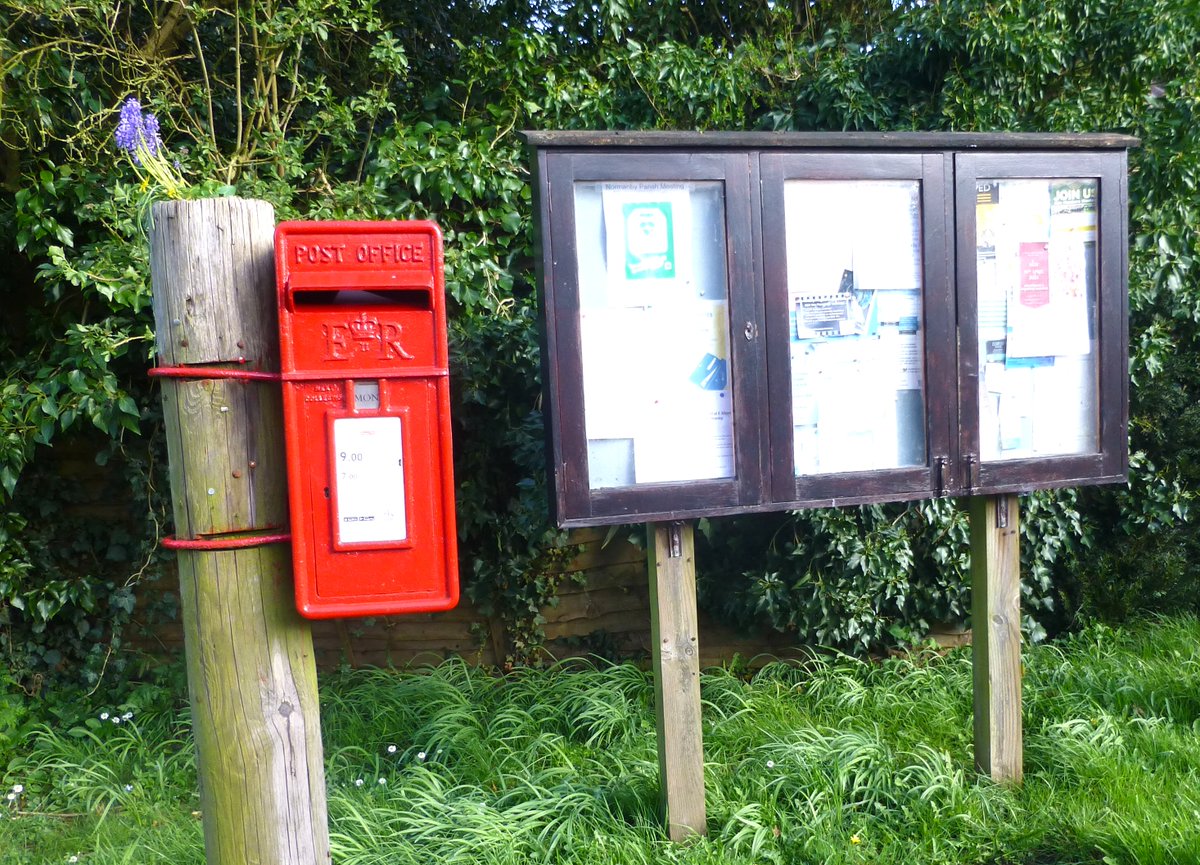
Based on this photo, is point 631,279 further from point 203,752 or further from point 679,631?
point 203,752

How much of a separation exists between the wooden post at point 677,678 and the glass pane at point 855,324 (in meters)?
0.51

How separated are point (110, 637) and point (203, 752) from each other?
286cm

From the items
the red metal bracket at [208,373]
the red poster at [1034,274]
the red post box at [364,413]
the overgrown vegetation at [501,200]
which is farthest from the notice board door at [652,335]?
the overgrown vegetation at [501,200]

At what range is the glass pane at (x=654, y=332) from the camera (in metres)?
2.91

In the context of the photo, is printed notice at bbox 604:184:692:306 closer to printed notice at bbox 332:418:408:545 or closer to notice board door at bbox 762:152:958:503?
notice board door at bbox 762:152:958:503

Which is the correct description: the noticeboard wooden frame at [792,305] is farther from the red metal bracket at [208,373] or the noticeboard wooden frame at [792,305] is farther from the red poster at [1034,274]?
the red metal bracket at [208,373]

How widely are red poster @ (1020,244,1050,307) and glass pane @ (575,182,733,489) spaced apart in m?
1.13

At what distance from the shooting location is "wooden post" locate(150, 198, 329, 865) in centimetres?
215

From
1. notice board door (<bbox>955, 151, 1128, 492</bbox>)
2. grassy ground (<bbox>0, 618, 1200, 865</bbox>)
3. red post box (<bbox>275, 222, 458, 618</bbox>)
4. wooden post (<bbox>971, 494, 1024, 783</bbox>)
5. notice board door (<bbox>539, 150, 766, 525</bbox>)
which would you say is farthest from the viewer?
wooden post (<bbox>971, 494, 1024, 783</bbox>)

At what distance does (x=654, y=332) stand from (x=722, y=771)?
1666mm

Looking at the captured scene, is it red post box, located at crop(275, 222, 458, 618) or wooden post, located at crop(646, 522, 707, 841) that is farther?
wooden post, located at crop(646, 522, 707, 841)

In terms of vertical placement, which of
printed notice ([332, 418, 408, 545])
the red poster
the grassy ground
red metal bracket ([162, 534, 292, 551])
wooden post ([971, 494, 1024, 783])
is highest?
the red poster

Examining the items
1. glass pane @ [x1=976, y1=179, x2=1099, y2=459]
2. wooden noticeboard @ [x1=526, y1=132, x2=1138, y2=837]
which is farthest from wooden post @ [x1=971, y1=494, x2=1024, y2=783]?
glass pane @ [x1=976, y1=179, x2=1099, y2=459]

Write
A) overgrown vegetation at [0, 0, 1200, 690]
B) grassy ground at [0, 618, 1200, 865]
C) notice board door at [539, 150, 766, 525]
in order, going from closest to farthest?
notice board door at [539, 150, 766, 525] < grassy ground at [0, 618, 1200, 865] < overgrown vegetation at [0, 0, 1200, 690]
